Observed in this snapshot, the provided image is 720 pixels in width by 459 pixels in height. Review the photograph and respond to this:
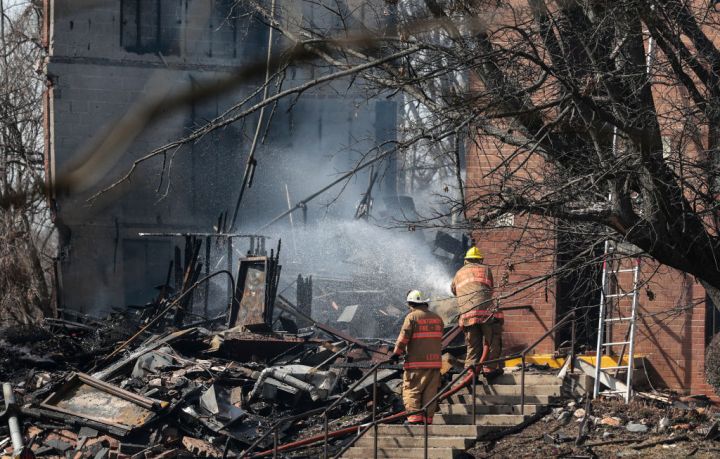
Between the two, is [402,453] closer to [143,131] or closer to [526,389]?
[526,389]

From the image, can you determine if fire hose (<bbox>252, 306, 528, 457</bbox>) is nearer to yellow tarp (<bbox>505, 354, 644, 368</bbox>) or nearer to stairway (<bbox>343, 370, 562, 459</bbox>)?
stairway (<bbox>343, 370, 562, 459</bbox>)

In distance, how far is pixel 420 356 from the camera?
12664mm

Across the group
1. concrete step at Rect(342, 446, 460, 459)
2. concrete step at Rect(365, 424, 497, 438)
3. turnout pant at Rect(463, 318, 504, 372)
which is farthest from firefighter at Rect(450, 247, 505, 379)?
concrete step at Rect(342, 446, 460, 459)

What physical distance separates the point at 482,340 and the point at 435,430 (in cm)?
168

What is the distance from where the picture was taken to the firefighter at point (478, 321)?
1336 centimetres

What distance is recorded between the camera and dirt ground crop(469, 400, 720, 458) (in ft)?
38.4

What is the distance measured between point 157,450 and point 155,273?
1233 centimetres

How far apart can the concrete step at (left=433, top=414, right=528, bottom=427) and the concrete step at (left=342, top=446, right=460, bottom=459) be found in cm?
96

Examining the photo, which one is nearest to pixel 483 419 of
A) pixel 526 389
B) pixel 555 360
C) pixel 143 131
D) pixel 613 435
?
pixel 526 389

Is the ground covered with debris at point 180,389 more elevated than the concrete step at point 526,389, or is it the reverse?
the concrete step at point 526,389

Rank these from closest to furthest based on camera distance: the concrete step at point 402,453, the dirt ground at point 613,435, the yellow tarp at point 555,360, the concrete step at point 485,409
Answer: the dirt ground at point 613,435
the concrete step at point 402,453
the concrete step at point 485,409
the yellow tarp at point 555,360

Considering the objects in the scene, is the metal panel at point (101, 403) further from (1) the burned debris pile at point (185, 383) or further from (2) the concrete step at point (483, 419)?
(2) the concrete step at point (483, 419)

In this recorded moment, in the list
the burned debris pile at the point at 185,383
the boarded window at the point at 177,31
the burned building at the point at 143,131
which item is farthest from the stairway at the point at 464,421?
the boarded window at the point at 177,31

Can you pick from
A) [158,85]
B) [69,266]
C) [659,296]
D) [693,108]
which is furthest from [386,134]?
[693,108]
